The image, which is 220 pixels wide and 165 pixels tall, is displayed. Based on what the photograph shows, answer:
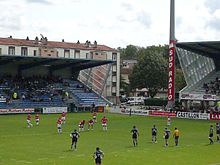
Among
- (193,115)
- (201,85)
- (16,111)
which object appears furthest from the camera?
(201,85)

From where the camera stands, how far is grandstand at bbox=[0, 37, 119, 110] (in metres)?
79.9

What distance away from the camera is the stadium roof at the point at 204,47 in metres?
77.8

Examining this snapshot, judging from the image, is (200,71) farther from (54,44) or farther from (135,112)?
(54,44)

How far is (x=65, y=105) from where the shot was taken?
8256 centimetres

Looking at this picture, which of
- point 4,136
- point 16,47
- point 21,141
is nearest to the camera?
point 21,141

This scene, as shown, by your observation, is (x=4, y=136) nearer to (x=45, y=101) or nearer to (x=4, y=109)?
(x=4, y=109)

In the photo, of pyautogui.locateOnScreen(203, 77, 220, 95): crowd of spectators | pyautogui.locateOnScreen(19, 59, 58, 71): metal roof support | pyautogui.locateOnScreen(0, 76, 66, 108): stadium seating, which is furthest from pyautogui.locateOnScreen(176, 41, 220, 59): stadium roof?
pyautogui.locateOnScreen(0, 76, 66, 108): stadium seating

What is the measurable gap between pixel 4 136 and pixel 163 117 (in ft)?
116

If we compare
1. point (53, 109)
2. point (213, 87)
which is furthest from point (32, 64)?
point (213, 87)

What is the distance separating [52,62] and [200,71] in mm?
26477

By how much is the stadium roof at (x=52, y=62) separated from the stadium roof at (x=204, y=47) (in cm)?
1395

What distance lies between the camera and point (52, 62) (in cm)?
8625

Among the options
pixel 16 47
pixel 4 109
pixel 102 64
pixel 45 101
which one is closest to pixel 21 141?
pixel 4 109

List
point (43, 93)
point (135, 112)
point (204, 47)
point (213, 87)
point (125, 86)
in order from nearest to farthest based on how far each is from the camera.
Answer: point (135, 112), point (204, 47), point (213, 87), point (43, 93), point (125, 86)
